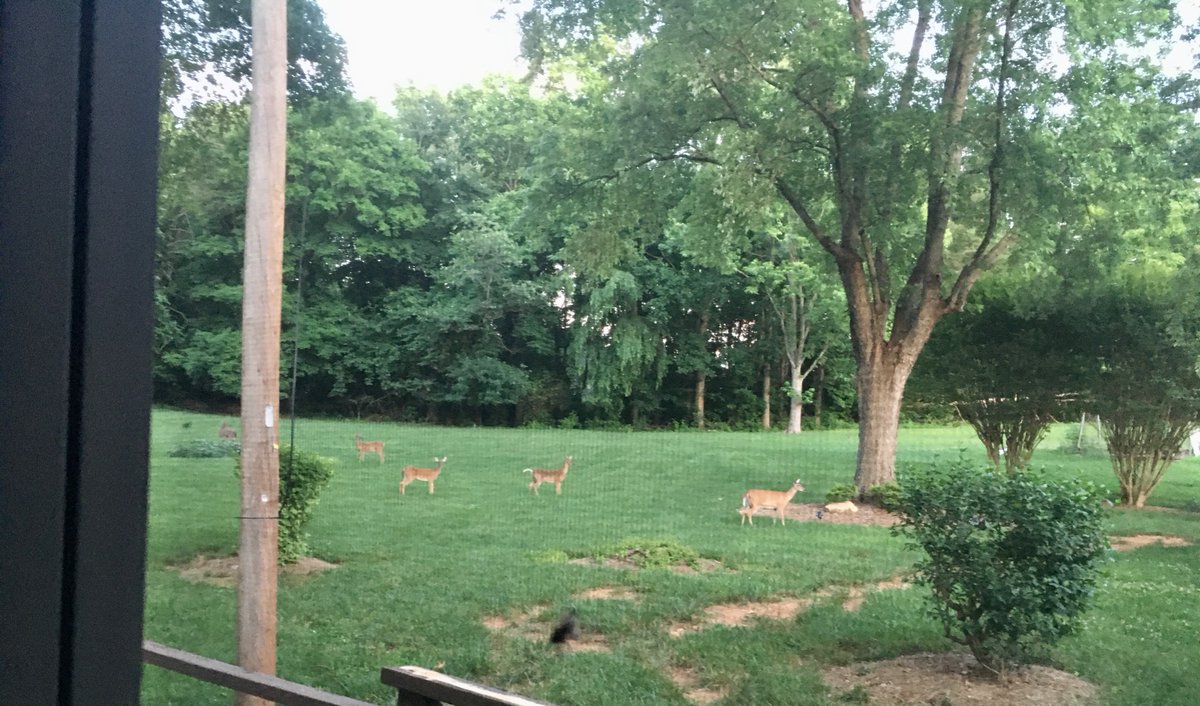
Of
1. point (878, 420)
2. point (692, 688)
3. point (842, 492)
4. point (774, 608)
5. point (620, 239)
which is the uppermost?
point (620, 239)

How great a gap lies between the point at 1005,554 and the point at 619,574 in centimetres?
112

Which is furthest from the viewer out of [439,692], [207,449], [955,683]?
[955,683]

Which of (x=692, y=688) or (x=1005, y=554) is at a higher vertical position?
(x=1005, y=554)

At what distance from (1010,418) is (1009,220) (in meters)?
0.59

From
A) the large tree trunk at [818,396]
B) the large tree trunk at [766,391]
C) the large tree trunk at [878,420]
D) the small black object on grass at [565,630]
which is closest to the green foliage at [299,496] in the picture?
the small black object on grass at [565,630]

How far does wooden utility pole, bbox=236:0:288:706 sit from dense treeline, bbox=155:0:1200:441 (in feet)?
0.20

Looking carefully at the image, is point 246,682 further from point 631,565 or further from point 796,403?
point 796,403

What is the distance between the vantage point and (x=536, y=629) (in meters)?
2.56

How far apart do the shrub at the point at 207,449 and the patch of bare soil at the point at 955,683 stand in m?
1.59

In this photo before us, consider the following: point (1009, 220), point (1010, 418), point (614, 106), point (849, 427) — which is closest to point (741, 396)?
point (849, 427)

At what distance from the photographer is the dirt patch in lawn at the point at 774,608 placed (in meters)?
2.53

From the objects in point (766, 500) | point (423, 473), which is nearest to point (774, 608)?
point (766, 500)

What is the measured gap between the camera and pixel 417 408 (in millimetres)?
2611

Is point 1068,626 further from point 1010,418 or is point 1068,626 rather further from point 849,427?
point 849,427
